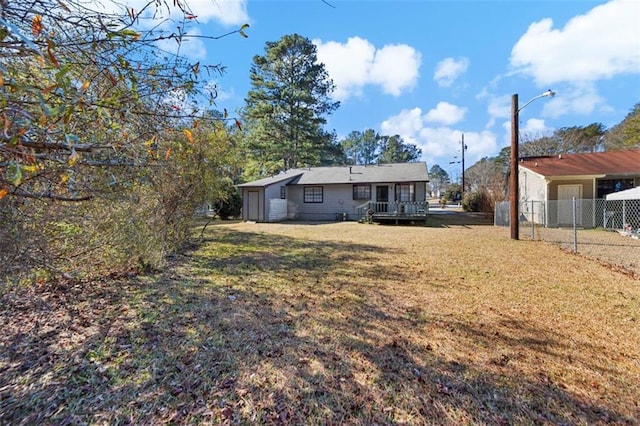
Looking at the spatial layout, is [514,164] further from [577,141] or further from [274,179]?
[577,141]

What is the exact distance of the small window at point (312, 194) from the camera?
19875 millimetres

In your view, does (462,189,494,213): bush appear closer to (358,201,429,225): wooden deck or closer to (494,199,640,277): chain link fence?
(494,199,640,277): chain link fence

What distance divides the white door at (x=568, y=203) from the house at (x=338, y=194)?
6.51 meters

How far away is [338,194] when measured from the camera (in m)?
19.4

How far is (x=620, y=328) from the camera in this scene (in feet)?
10.9

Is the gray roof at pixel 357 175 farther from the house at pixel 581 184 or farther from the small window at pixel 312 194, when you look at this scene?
the house at pixel 581 184

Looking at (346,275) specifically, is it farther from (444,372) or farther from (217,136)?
(217,136)

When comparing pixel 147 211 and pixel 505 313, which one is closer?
pixel 505 313

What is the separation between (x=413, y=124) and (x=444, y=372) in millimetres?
29977

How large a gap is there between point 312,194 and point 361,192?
353 cm

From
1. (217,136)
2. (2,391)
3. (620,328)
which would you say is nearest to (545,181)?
(620,328)

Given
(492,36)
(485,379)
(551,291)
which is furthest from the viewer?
(492,36)

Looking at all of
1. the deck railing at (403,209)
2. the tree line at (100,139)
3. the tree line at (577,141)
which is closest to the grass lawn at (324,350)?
the tree line at (100,139)

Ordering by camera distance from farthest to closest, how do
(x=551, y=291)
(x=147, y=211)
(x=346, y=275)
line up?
(x=346, y=275) → (x=147, y=211) → (x=551, y=291)
